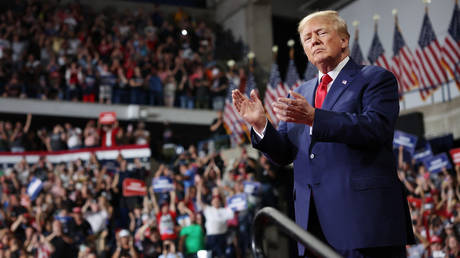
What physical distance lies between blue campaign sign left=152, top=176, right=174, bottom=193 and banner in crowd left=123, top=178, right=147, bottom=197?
18.1 inches

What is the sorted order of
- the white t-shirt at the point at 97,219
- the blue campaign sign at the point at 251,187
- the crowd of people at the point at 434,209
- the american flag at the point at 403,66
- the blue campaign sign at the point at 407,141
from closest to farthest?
the crowd of people at the point at 434,209 < the blue campaign sign at the point at 251,187 < the blue campaign sign at the point at 407,141 < the white t-shirt at the point at 97,219 < the american flag at the point at 403,66

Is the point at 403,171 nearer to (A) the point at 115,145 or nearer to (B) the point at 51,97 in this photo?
(A) the point at 115,145

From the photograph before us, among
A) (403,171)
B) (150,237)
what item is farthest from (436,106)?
(150,237)

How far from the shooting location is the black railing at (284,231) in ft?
5.19

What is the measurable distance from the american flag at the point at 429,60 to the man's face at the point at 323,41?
33.9 feet

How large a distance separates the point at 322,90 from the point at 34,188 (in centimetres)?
945

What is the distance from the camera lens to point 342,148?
6.07ft

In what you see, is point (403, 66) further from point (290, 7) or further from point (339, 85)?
point (339, 85)

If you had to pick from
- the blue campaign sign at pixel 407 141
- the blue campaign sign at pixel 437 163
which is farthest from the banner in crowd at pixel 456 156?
the blue campaign sign at pixel 407 141

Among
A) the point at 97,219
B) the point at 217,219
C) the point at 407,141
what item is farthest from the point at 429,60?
the point at 97,219

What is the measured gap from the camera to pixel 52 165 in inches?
497

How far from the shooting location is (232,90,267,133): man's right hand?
6.53ft

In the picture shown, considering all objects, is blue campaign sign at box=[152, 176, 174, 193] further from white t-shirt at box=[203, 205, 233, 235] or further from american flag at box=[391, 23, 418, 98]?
american flag at box=[391, 23, 418, 98]

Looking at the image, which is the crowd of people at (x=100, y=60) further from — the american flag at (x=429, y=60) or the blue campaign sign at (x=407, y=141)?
the blue campaign sign at (x=407, y=141)
